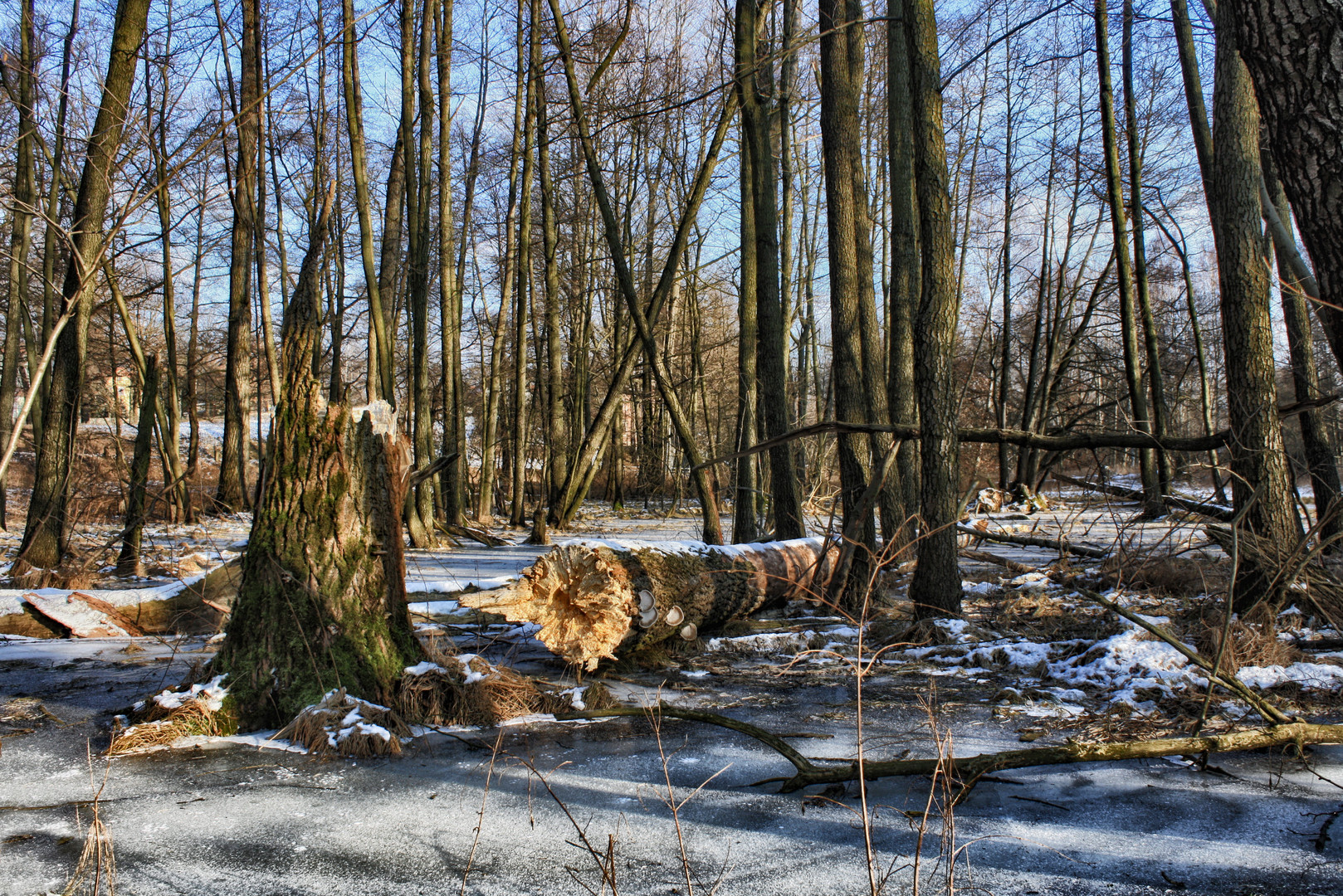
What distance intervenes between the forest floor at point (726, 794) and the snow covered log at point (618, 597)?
1.02 feet

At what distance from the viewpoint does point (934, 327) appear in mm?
5512

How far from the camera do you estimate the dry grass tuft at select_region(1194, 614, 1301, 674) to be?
13.5ft

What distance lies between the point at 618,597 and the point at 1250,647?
3.40m

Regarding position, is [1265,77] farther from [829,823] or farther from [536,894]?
[536,894]

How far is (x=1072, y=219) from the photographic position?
19.7 m

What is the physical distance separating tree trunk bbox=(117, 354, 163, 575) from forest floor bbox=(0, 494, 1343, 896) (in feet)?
8.13

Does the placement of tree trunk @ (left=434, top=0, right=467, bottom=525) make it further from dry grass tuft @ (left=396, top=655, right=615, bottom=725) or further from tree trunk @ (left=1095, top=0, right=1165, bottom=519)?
tree trunk @ (left=1095, top=0, right=1165, bottom=519)

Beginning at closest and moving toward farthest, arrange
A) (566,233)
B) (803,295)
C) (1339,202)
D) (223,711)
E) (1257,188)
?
(1339,202)
(223,711)
(1257,188)
(566,233)
(803,295)

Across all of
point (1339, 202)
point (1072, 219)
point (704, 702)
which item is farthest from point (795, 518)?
point (1072, 219)

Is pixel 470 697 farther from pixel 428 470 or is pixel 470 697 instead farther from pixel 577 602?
pixel 428 470

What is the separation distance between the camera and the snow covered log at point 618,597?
4566 millimetres

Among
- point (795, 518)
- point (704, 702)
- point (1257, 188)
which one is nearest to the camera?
point (704, 702)

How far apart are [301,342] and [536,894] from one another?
8.83 feet

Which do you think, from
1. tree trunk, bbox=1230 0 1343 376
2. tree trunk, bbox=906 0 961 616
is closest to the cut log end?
tree trunk, bbox=906 0 961 616
